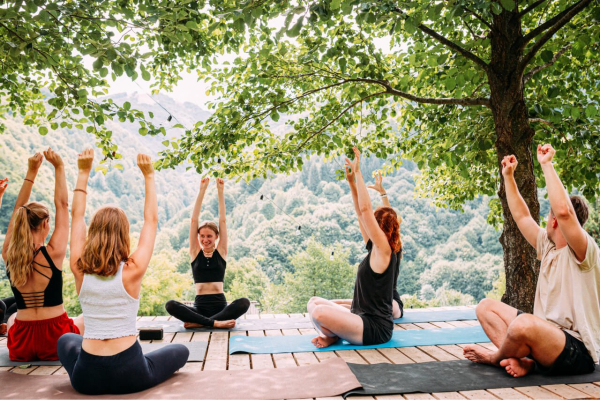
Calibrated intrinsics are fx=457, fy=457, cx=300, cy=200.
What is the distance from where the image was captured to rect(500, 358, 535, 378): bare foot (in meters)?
2.99

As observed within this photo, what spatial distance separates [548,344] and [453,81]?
2602 mm

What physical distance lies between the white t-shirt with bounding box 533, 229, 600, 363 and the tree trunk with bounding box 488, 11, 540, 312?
1637 mm

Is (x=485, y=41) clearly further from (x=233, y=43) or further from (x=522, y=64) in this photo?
(x=233, y=43)

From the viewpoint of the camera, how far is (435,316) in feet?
18.1

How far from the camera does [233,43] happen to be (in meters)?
5.83

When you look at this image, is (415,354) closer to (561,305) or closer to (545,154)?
(561,305)

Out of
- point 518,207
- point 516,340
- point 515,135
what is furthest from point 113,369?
point 515,135

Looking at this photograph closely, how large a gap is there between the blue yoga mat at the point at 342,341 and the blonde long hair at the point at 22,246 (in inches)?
66.0

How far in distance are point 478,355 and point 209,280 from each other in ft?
9.54

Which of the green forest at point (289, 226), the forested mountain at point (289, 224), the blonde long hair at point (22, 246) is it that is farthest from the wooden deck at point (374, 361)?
the forested mountain at point (289, 224)

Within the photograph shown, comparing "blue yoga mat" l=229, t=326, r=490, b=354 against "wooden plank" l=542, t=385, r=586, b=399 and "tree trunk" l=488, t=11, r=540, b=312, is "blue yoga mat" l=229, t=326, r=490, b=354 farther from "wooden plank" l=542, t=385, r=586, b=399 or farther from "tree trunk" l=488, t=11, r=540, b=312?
"wooden plank" l=542, t=385, r=586, b=399

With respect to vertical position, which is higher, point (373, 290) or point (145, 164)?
point (145, 164)

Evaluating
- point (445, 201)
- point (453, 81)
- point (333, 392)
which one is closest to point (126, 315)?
point (333, 392)

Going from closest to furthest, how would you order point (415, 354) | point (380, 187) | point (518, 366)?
1. point (518, 366)
2. point (415, 354)
3. point (380, 187)
